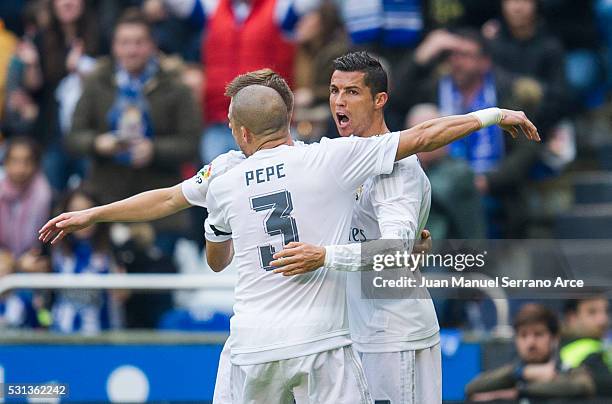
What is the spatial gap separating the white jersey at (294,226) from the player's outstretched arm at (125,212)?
0.64 m

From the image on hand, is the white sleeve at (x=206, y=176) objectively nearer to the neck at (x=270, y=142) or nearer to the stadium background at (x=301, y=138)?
the neck at (x=270, y=142)

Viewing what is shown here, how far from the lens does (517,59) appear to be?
1155 centimetres

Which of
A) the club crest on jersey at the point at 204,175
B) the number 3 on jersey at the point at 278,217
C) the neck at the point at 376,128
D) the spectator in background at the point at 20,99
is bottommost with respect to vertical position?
the number 3 on jersey at the point at 278,217

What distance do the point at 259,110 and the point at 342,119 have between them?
68 cm

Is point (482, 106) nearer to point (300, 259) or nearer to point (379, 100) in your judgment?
point (379, 100)

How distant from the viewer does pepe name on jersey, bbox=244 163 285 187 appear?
6316 millimetres

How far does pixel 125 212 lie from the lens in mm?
6934

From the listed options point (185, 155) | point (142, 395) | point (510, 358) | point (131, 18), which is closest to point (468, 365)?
point (510, 358)

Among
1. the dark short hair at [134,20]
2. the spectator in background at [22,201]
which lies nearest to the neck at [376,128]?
the dark short hair at [134,20]

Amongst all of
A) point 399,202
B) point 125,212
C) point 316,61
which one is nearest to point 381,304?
point 399,202

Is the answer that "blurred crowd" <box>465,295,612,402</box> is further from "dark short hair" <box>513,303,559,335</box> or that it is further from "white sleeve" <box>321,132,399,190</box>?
"white sleeve" <box>321,132,399,190</box>

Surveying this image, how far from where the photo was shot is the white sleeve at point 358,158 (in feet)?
20.7

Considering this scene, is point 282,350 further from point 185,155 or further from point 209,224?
point 185,155

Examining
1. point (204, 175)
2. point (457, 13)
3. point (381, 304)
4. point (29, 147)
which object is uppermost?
point (457, 13)
